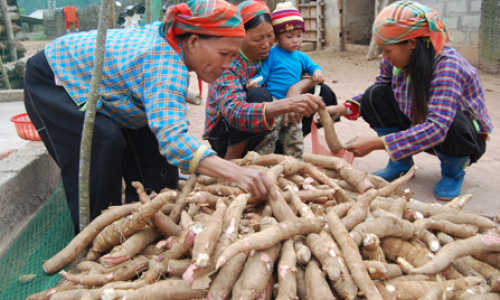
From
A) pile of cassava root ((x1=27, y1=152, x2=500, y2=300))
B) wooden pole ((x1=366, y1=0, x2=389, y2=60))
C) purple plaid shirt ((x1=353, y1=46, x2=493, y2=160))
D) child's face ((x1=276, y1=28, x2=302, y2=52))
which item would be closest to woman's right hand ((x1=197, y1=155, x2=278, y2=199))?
pile of cassava root ((x1=27, y1=152, x2=500, y2=300))

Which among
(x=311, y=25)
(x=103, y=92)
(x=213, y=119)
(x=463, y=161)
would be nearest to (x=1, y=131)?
(x=213, y=119)

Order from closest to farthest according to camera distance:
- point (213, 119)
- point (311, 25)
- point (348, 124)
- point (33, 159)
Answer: point (33, 159), point (213, 119), point (348, 124), point (311, 25)

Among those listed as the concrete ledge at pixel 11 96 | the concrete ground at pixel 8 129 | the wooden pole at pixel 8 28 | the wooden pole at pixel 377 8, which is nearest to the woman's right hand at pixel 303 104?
the concrete ground at pixel 8 129

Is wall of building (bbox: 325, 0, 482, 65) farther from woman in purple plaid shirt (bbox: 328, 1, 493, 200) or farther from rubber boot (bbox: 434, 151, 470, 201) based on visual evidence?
rubber boot (bbox: 434, 151, 470, 201)

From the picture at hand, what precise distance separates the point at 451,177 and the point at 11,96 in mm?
7011

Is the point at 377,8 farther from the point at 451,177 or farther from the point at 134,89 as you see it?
the point at 134,89

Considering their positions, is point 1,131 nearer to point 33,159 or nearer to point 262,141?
point 33,159

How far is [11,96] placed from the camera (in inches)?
283

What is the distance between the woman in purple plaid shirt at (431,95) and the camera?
8.53ft

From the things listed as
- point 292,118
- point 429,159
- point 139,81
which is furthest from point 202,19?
point 429,159

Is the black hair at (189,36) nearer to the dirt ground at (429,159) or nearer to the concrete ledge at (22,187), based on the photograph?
the concrete ledge at (22,187)

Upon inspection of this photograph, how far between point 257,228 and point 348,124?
3.18m

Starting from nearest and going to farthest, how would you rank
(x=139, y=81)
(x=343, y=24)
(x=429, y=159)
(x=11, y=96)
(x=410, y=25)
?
(x=139, y=81)
(x=410, y=25)
(x=429, y=159)
(x=11, y=96)
(x=343, y=24)

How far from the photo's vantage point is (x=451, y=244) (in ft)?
6.05
